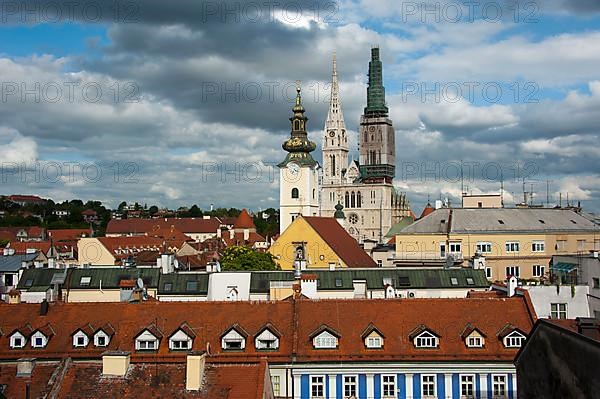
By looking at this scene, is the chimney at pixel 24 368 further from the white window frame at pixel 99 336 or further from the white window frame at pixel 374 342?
the white window frame at pixel 374 342

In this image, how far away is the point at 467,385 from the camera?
30250 millimetres

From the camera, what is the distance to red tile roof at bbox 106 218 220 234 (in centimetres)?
17012

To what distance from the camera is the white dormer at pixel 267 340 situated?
30.9 metres

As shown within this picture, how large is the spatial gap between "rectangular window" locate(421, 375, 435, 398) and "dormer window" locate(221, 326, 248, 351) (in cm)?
718

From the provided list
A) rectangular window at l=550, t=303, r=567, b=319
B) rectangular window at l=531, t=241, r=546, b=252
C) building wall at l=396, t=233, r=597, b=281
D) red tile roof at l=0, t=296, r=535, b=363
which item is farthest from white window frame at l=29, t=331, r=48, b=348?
rectangular window at l=531, t=241, r=546, b=252

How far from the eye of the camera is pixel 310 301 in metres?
32.8

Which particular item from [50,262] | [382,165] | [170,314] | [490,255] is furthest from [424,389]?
[382,165]

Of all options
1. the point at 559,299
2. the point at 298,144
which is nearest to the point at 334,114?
the point at 298,144

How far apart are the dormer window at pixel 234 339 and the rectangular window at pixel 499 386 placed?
991cm

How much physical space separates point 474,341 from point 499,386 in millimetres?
1974

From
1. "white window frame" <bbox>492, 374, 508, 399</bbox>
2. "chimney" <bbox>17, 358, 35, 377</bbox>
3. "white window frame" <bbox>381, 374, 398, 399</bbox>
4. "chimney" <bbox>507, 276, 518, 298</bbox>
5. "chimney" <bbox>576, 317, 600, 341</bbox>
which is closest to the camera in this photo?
"chimney" <bbox>576, 317, 600, 341</bbox>

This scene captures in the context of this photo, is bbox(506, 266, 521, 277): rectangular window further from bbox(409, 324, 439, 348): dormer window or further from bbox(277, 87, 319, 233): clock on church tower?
bbox(409, 324, 439, 348): dormer window

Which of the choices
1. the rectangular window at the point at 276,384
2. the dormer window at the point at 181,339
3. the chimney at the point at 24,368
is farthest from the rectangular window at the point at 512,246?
the chimney at the point at 24,368

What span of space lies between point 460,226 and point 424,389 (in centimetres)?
4749
